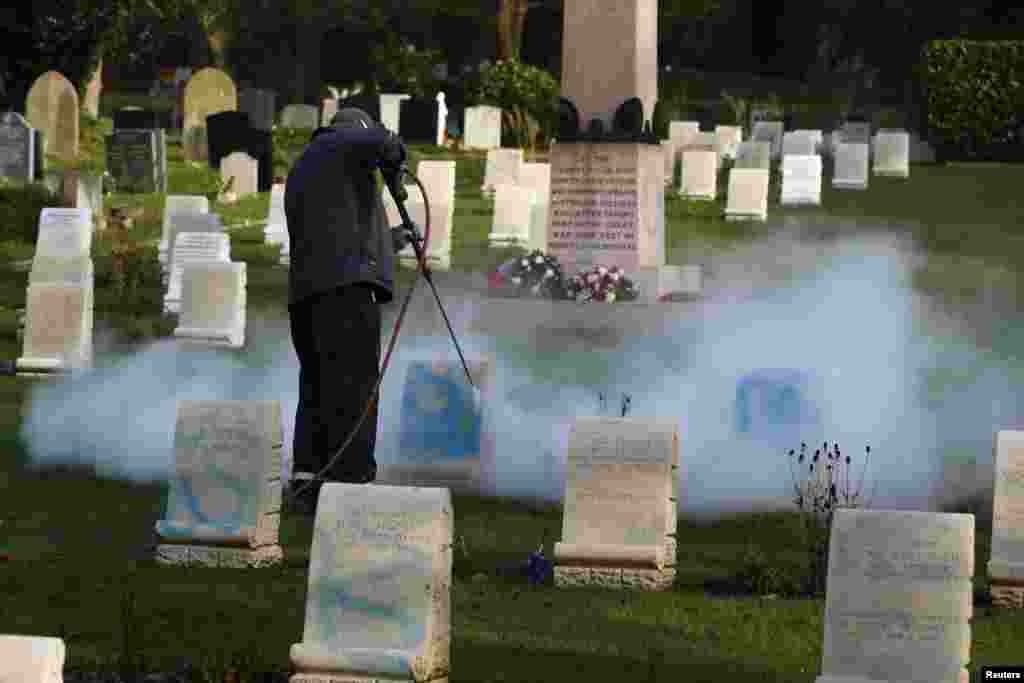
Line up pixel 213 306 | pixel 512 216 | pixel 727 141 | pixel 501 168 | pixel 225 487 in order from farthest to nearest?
1. pixel 727 141
2. pixel 501 168
3. pixel 512 216
4. pixel 213 306
5. pixel 225 487

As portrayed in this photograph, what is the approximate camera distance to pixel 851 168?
39.4 metres

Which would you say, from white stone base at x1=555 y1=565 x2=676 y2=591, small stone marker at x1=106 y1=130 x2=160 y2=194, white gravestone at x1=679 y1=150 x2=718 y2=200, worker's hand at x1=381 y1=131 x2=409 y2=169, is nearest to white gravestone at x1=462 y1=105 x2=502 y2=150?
white gravestone at x1=679 y1=150 x2=718 y2=200

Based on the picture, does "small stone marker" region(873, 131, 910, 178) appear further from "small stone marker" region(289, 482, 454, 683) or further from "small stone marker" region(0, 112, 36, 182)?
"small stone marker" region(289, 482, 454, 683)

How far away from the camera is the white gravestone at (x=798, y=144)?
42406 mm

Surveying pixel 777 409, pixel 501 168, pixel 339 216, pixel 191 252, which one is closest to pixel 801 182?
pixel 501 168

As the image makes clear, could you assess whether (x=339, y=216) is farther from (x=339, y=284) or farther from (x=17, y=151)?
(x=17, y=151)

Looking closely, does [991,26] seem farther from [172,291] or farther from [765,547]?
[765,547]

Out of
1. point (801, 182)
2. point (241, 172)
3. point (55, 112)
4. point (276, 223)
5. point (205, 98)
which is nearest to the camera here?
point (276, 223)

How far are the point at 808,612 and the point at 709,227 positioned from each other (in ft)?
68.9

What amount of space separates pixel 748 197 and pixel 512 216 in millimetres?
4811

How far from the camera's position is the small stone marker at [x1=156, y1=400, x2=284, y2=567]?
13078 millimetres

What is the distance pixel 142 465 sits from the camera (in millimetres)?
16391

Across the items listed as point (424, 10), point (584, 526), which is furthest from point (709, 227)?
point (424, 10)

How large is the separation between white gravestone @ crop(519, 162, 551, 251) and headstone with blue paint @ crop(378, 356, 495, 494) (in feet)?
40.7
